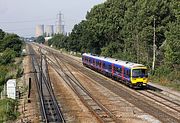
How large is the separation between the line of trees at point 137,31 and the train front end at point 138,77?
3.73 m

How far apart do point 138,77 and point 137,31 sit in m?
16.8

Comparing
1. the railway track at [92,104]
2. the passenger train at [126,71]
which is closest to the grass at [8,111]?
the railway track at [92,104]

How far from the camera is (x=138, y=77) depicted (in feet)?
119

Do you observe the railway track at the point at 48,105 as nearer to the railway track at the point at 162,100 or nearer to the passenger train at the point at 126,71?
the passenger train at the point at 126,71

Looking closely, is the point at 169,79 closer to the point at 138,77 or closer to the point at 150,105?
the point at 138,77

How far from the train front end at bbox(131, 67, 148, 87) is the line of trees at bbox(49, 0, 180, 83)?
3.73m

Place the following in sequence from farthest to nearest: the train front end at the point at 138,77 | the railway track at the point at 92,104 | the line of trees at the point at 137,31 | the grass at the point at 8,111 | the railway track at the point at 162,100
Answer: the line of trees at the point at 137,31, the train front end at the point at 138,77, the railway track at the point at 162,100, the grass at the point at 8,111, the railway track at the point at 92,104

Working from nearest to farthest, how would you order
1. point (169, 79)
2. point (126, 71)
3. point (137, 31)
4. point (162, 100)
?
point (162, 100)
point (126, 71)
point (169, 79)
point (137, 31)

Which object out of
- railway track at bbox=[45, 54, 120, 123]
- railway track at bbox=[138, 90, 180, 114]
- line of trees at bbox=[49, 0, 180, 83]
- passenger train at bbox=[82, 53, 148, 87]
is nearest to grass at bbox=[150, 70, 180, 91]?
line of trees at bbox=[49, 0, 180, 83]

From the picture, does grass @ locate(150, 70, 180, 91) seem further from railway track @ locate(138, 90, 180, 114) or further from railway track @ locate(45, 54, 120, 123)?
railway track @ locate(45, 54, 120, 123)

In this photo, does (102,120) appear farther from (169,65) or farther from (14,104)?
(169,65)

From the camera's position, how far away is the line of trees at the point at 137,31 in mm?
40019

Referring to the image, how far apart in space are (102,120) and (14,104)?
27.9 feet

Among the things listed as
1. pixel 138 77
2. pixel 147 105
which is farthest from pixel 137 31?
pixel 147 105
